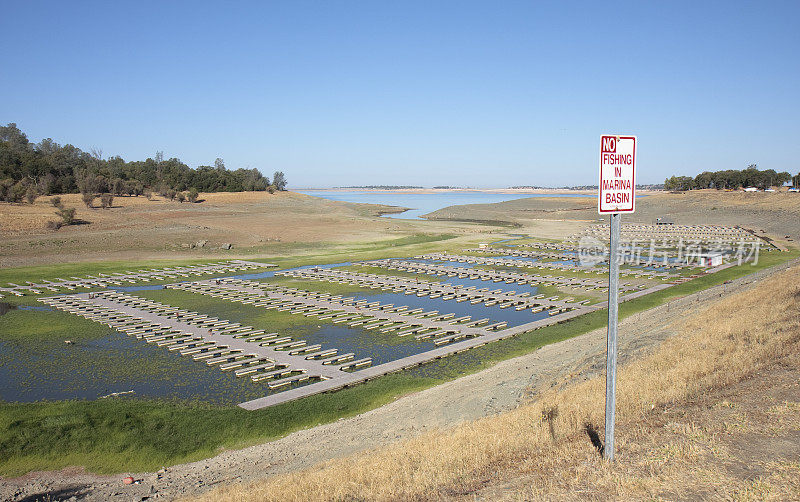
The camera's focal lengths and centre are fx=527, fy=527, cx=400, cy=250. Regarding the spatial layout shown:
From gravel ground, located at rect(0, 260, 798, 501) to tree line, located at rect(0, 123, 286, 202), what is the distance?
249 ft

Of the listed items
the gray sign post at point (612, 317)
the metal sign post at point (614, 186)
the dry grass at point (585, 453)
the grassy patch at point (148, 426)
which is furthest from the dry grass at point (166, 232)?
the metal sign post at point (614, 186)

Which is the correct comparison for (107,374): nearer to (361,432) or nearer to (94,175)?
(361,432)

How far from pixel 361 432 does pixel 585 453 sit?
8.07 meters

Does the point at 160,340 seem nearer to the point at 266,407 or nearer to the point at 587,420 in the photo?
the point at 266,407

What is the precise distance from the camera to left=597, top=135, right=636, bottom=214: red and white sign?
726 cm

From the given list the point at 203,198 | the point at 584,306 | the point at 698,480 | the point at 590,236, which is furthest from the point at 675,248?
the point at 203,198

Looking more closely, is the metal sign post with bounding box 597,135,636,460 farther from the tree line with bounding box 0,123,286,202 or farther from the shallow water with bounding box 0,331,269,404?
the tree line with bounding box 0,123,286,202

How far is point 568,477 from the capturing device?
8094mm

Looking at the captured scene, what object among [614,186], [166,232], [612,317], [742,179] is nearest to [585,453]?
[612,317]

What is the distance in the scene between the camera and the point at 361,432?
51.3ft

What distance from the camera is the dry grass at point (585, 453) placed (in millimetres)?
7645

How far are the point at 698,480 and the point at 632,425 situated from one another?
2771 mm

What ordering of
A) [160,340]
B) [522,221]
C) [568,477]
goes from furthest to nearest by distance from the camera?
[522,221], [160,340], [568,477]

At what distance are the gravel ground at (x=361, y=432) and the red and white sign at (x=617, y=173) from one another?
32.4 ft
